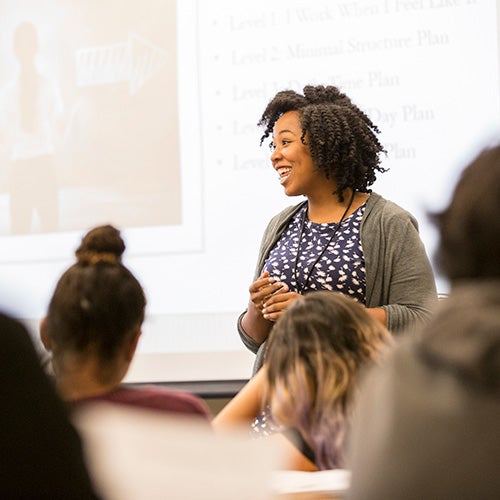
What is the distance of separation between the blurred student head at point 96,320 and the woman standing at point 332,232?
2.44ft

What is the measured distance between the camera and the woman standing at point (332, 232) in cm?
216

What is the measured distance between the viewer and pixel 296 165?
7.68ft

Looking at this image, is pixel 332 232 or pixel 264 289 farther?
pixel 332 232

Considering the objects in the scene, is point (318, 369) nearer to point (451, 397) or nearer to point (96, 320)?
point (96, 320)

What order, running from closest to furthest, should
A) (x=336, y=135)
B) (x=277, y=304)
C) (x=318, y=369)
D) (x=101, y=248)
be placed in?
(x=318, y=369) < (x=101, y=248) < (x=277, y=304) < (x=336, y=135)

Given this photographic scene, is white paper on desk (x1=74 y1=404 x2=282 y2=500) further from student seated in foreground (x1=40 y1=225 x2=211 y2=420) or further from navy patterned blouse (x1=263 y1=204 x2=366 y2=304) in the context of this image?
navy patterned blouse (x1=263 y1=204 x2=366 y2=304)

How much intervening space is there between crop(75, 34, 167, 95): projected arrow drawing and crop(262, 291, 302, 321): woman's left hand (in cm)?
160

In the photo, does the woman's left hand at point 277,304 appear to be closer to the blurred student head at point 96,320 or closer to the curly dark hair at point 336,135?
the curly dark hair at point 336,135

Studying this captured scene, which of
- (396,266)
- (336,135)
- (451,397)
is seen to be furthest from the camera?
(336,135)

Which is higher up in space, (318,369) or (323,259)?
(323,259)

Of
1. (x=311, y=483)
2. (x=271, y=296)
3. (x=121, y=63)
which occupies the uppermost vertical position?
(x=121, y=63)

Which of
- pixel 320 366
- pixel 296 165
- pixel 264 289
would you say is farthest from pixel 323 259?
pixel 320 366

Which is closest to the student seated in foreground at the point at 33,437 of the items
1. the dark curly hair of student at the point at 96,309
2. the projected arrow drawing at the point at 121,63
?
the dark curly hair of student at the point at 96,309

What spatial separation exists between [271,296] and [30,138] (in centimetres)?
183
